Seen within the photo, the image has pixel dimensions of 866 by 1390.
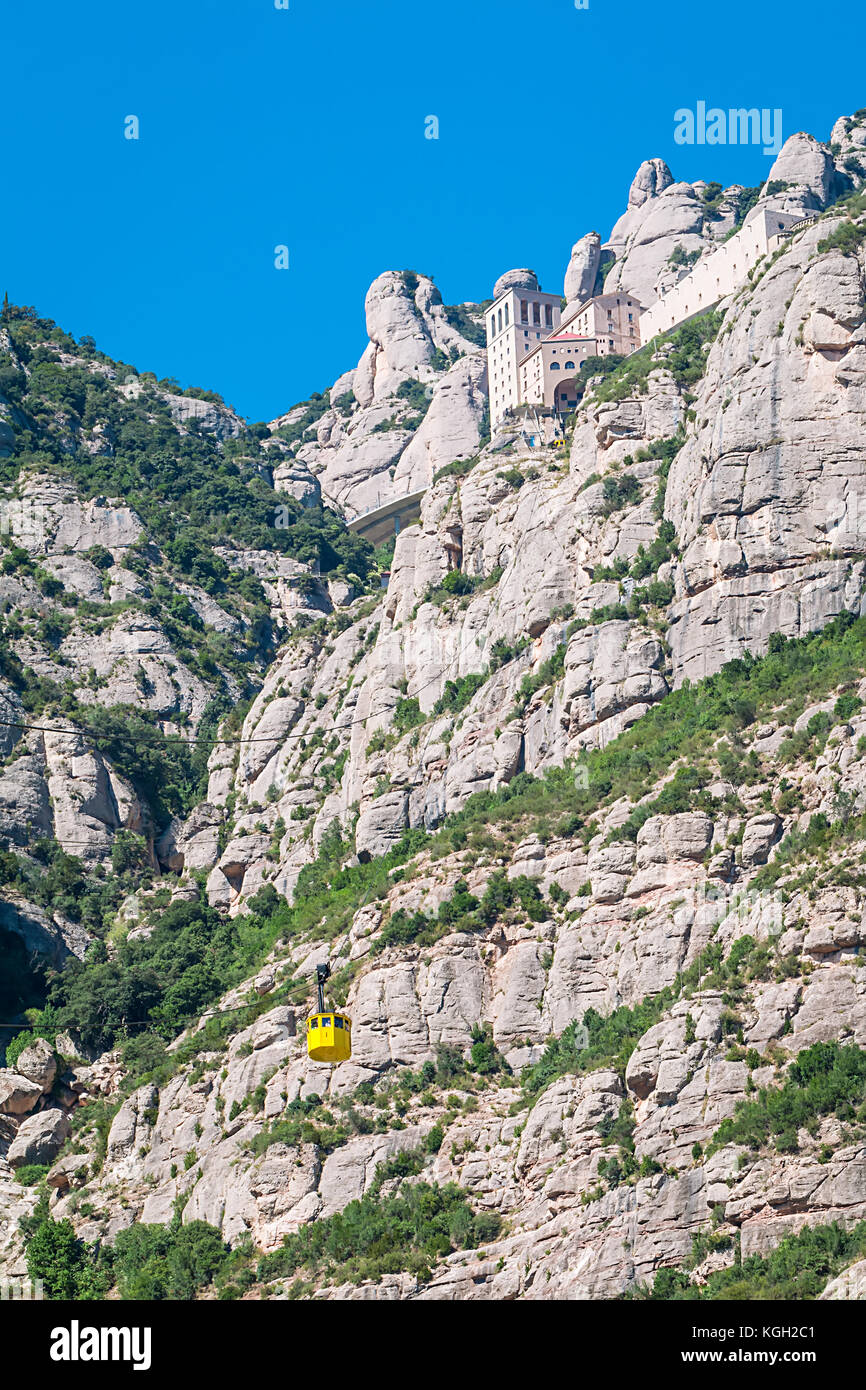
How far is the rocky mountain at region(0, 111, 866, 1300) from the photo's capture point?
2625 inches

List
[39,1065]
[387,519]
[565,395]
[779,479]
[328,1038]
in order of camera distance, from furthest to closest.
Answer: [387,519]
[565,395]
[39,1065]
[779,479]
[328,1038]

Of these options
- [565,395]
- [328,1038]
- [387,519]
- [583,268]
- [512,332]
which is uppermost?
[583,268]

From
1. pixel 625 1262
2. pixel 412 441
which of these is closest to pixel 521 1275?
pixel 625 1262

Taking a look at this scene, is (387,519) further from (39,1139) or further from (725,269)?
(39,1139)

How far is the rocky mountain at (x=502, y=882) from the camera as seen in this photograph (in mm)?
66688

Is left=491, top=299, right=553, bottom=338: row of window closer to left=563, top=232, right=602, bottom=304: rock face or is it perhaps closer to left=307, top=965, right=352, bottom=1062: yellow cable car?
left=563, top=232, right=602, bottom=304: rock face

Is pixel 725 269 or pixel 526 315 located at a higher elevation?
pixel 526 315

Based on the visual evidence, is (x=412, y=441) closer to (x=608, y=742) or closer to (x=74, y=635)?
(x=74, y=635)

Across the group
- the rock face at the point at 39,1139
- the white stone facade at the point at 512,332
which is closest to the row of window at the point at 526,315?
the white stone facade at the point at 512,332

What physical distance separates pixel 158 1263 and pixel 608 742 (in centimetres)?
3027

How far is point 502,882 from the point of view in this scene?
275 ft

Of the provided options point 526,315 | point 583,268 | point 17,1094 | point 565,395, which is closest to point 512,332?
point 526,315

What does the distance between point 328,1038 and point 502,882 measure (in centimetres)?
2021

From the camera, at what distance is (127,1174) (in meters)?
85.6
